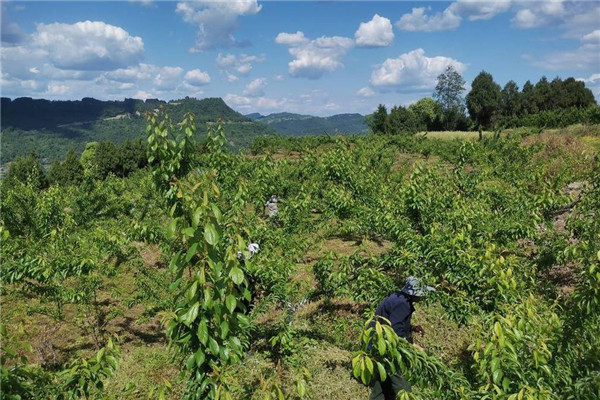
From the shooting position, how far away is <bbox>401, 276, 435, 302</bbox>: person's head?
5090 millimetres

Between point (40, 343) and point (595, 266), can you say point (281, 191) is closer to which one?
point (40, 343)

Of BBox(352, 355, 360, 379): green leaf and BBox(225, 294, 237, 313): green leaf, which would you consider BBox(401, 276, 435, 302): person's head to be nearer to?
BBox(352, 355, 360, 379): green leaf

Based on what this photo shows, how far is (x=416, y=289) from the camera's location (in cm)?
511

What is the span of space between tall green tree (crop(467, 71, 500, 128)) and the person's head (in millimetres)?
60006

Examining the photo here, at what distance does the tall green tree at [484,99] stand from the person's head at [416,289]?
2362 inches

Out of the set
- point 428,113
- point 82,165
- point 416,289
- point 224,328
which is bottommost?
point 82,165

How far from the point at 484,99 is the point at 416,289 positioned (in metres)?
60.9

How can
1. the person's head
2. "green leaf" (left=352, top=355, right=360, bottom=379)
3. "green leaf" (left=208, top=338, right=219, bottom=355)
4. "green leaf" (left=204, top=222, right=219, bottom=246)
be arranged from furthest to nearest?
1. the person's head
2. "green leaf" (left=208, top=338, right=219, bottom=355)
3. "green leaf" (left=352, top=355, right=360, bottom=379)
4. "green leaf" (left=204, top=222, right=219, bottom=246)

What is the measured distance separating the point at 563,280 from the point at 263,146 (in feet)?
113

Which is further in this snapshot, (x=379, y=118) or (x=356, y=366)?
(x=379, y=118)

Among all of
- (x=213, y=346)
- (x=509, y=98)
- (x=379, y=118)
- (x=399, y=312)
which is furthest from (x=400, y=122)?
(x=213, y=346)

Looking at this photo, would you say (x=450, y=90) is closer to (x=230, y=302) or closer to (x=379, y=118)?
(x=379, y=118)

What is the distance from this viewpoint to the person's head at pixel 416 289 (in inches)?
200

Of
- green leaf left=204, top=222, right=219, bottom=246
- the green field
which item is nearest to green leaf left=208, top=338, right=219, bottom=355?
the green field
